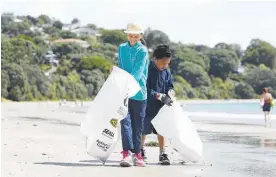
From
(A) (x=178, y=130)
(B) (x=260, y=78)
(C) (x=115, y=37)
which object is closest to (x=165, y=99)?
(A) (x=178, y=130)

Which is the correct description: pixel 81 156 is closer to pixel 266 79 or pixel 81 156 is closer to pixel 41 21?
pixel 266 79

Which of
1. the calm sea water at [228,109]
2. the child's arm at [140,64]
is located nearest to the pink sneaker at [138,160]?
the child's arm at [140,64]

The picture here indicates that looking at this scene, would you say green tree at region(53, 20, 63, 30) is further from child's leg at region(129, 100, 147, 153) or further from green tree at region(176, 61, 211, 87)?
child's leg at region(129, 100, 147, 153)

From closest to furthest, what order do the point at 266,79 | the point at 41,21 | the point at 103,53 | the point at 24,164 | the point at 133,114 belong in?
the point at 24,164 → the point at 133,114 → the point at 103,53 → the point at 266,79 → the point at 41,21

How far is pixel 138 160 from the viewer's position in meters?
6.81

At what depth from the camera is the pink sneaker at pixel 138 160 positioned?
6777 mm

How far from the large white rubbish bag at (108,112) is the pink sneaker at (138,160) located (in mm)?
289

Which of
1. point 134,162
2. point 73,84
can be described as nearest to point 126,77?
point 134,162

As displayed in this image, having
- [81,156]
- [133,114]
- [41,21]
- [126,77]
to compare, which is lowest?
[41,21]

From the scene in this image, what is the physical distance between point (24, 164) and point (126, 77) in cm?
145

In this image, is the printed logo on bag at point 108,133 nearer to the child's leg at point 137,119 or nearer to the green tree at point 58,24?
the child's leg at point 137,119

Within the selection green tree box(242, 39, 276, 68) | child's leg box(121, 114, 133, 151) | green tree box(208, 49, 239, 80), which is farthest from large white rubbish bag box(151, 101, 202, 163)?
green tree box(242, 39, 276, 68)

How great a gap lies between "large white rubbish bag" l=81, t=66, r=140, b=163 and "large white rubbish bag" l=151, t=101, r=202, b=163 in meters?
0.65

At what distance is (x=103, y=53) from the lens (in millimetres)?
100500
